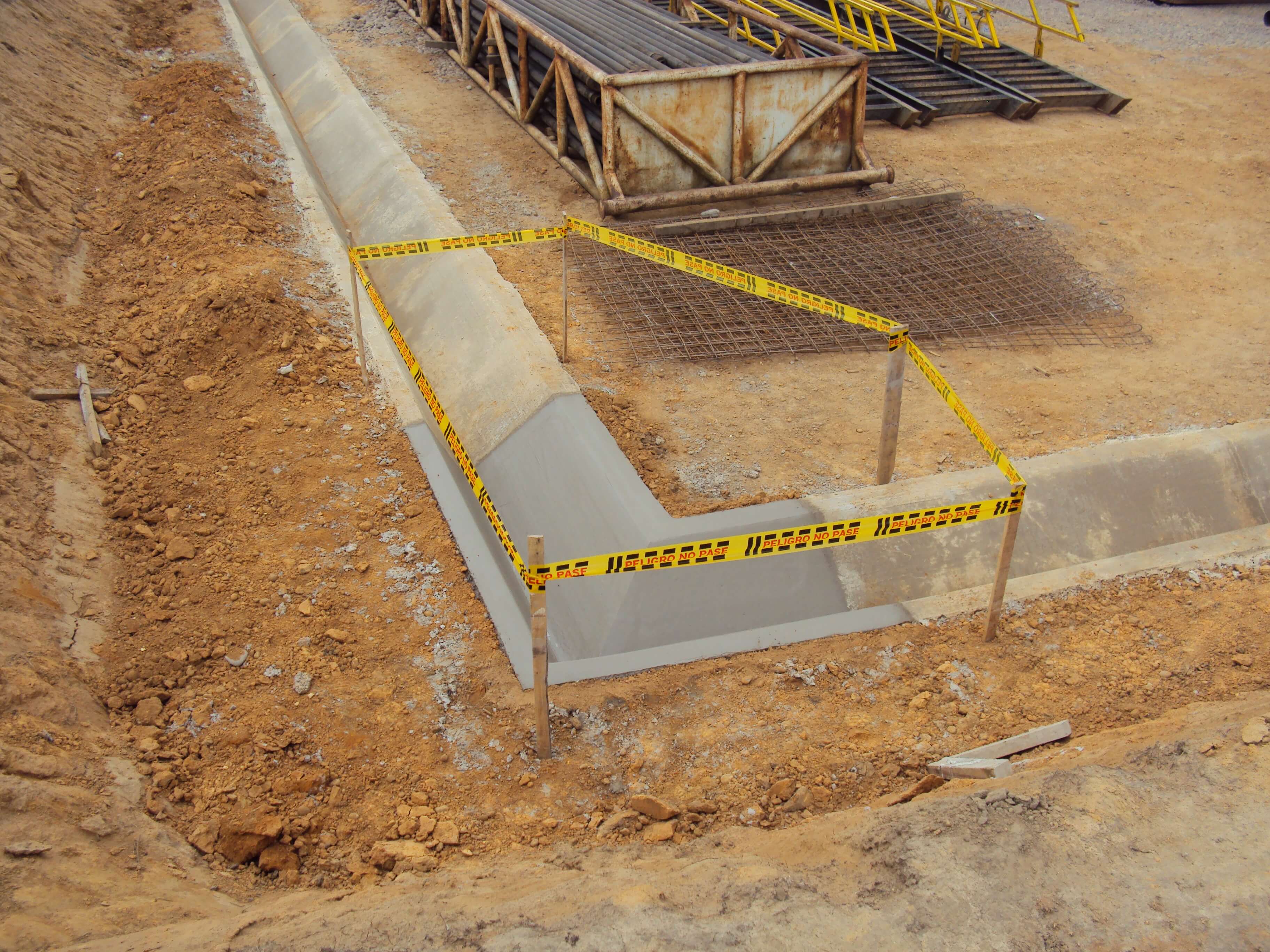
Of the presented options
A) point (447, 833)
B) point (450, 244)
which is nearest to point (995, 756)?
point (447, 833)

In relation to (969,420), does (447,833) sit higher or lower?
lower

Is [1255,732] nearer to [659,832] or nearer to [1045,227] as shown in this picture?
[659,832]

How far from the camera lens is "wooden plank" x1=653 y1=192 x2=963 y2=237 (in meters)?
9.99

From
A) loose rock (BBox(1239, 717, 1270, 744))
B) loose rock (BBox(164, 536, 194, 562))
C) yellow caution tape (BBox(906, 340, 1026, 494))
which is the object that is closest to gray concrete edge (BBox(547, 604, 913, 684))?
→ yellow caution tape (BBox(906, 340, 1026, 494))

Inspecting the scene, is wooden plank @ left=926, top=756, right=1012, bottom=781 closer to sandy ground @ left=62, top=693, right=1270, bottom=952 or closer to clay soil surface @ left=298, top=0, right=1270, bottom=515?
sandy ground @ left=62, top=693, right=1270, bottom=952

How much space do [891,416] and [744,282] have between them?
1515mm

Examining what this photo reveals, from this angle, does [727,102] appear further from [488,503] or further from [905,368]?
[488,503]

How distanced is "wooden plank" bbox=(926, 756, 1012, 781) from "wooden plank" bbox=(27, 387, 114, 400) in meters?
6.77

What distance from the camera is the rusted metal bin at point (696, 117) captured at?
1026 centimetres

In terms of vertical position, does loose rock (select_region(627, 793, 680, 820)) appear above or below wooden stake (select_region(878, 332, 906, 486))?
below

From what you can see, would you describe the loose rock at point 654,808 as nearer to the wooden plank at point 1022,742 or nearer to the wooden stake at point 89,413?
the wooden plank at point 1022,742

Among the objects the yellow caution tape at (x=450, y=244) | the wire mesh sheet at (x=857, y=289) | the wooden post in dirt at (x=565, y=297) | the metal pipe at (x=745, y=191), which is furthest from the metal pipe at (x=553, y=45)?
the yellow caution tape at (x=450, y=244)

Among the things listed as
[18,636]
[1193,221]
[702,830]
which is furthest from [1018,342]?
[18,636]

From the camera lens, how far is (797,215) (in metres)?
10.2
